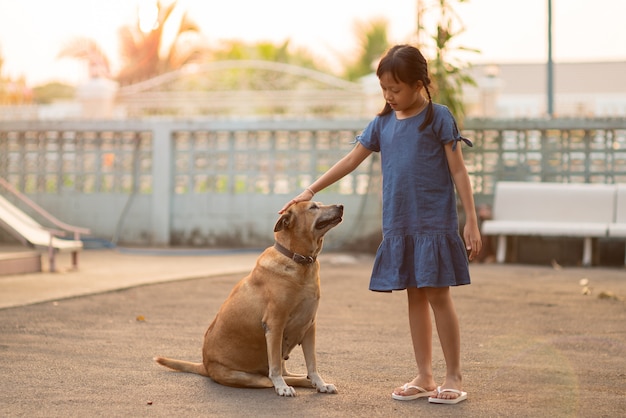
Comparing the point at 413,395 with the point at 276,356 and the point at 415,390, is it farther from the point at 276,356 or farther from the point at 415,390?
the point at 276,356

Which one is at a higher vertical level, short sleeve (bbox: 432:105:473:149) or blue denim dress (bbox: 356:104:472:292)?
short sleeve (bbox: 432:105:473:149)

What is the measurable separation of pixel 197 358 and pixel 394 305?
2621mm

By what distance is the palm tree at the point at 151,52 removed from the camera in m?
35.7

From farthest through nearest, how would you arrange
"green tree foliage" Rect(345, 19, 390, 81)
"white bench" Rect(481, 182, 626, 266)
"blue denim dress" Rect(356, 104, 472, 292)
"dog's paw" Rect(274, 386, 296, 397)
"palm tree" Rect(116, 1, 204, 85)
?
"green tree foliage" Rect(345, 19, 390, 81), "palm tree" Rect(116, 1, 204, 85), "white bench" Rect(481, 182, 626, 266), "dog's paw" Rect(274, 386, 296, 397), "blue denim dress" Rect(356, 104, 472, 292)

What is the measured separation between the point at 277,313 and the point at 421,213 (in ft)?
2.61

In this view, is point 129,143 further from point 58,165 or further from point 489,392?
point 489,392

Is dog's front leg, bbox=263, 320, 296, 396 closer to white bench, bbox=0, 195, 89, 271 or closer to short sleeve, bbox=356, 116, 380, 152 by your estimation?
short sleeve, bbox=356, 116, 380, 152

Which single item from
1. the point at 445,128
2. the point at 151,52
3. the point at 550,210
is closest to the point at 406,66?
the point at 445,128

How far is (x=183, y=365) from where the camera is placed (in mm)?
5008

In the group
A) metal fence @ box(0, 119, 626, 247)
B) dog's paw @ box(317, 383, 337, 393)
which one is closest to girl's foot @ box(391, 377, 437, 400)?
dog's paw @ box(317, 383, 337, 393)

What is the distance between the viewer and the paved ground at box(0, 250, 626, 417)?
434 centimetres

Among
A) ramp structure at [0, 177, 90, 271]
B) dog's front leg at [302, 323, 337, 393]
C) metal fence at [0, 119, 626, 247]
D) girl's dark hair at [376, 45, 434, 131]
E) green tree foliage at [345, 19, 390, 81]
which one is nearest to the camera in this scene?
girl's dark hair at [376, 45, 434, 131]

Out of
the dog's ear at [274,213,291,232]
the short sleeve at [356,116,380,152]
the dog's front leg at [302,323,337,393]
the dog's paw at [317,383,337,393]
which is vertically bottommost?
the dog's paw at [317,383,337,393]

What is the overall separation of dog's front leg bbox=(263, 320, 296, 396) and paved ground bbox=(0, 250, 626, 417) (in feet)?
0.26
